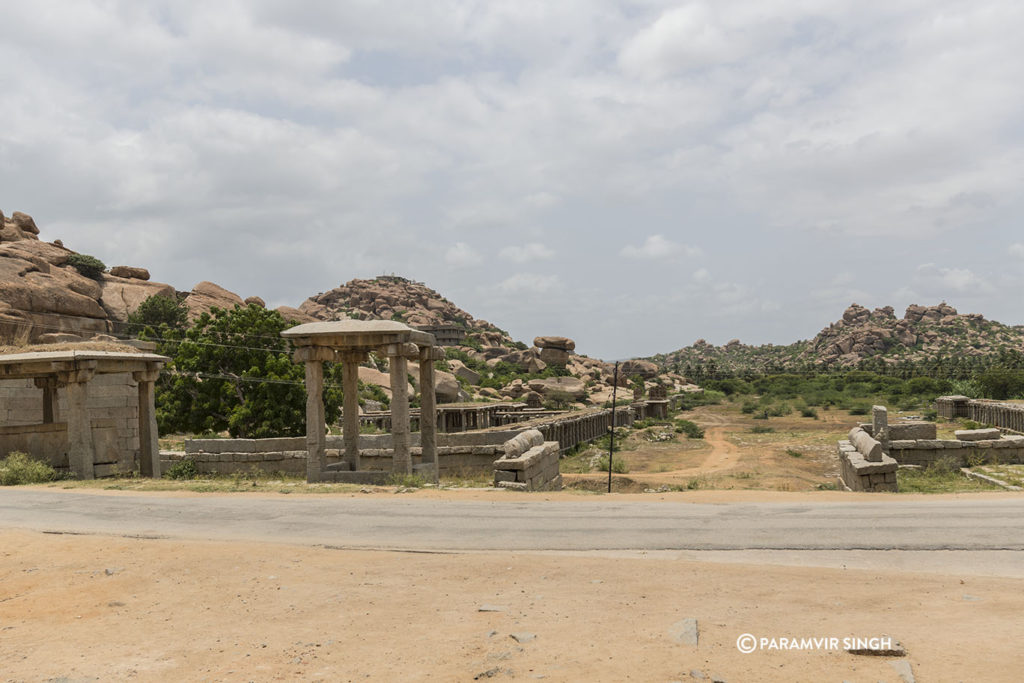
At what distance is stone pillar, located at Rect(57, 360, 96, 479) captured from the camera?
20.3 meters

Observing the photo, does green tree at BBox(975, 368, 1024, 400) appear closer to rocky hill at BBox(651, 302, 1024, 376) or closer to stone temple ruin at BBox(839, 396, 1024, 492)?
stone temple ruin at BBox(839, 396, 1024, 492)

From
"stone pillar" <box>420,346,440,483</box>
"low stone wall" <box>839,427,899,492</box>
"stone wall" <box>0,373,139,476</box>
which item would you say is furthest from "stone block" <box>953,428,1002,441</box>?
"stone wall" <box>0,373,139,476</box>

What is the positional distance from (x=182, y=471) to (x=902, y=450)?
23.6 meters

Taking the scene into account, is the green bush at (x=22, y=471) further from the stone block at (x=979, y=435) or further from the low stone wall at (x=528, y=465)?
the stone block at (x=979, y=435)

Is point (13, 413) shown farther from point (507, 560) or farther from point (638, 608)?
point (638, 608)

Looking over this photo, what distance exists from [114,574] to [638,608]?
7043mm

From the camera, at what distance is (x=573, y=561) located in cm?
957

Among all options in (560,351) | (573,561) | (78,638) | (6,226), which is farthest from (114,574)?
(560,351)

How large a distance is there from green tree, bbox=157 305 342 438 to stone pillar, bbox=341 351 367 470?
9862 mm

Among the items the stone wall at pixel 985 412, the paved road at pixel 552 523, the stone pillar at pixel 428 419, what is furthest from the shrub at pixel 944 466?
the stone wall at pixel 985 412

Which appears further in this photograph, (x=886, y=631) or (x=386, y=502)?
(x=386, y=502)

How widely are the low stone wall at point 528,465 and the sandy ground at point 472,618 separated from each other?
7968 millimetres

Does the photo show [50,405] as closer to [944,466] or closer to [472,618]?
[472,618]

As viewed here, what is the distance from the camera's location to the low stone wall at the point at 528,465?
1812cm
